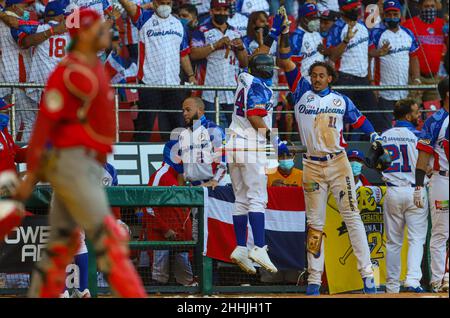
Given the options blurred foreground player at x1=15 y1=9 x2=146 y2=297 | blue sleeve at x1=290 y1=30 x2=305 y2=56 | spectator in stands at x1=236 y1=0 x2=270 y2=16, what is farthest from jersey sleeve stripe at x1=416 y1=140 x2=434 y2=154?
spectator in stands at x1=236 y1=0 x2=270 y2=16

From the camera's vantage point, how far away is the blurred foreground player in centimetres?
689

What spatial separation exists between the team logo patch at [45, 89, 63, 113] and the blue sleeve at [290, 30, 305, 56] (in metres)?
7.63

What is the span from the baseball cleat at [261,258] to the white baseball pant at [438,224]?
5.85ft

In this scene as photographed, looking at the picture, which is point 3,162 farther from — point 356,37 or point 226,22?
point 356,37

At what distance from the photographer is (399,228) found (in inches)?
469

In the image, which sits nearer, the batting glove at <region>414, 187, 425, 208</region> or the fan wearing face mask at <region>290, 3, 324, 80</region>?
the batting glove at <region>414, 187, 425, 208</region>

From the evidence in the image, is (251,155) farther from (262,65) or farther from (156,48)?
(156,48)

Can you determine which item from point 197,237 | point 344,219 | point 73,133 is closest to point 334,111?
point 344,219

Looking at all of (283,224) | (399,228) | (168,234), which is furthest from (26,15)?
(399,228)

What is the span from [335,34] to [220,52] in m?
1.71

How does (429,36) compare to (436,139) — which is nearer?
(436,139)

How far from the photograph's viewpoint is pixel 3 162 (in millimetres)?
10219

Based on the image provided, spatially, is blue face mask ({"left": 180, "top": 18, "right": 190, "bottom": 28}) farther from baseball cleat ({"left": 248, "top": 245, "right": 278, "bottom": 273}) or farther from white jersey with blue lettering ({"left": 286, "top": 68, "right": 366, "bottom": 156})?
baseball cleat ({"left": 248, "top": 245, "right": 278, "bottom": 273})

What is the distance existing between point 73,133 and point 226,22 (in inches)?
294
